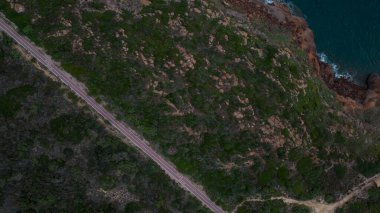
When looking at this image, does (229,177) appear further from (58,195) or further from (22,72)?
(22,72)

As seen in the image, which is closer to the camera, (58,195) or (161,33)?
(58,195)

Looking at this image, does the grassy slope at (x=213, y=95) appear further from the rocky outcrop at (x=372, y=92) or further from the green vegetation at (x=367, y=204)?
the rocky outcrop at (x=372, y=92)

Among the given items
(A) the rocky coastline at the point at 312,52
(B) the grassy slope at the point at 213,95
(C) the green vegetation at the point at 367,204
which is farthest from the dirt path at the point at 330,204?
(A) the rocky coastline at the point at 312,52

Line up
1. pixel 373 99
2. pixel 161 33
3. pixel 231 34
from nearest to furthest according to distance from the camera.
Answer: pixel 161 33 < pixel 231 34 < pixel 373 99

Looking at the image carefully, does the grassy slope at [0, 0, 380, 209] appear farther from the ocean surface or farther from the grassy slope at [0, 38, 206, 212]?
the ocean surface

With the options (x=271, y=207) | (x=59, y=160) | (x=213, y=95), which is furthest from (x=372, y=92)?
(x=59, y=160)

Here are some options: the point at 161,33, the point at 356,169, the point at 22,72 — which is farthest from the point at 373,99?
the point at 22,72

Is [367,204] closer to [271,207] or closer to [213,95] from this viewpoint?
[271,207]

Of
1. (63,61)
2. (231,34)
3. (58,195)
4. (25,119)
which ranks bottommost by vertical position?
(58,195)

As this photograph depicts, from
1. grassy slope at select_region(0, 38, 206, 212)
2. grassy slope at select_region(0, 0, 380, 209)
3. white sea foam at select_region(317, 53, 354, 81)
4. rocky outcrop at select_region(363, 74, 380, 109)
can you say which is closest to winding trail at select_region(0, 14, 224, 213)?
grassy slope at select_region(0, 0, 380, 209)
